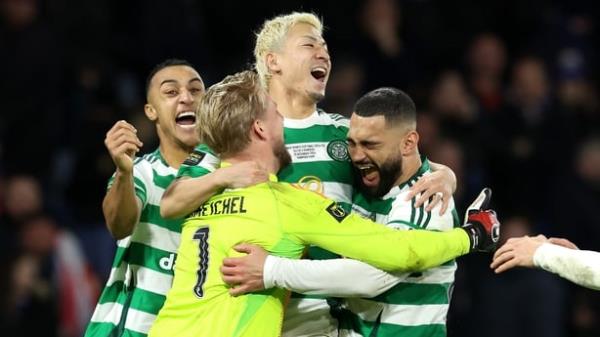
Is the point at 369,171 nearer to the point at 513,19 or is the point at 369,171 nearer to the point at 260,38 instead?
the point at 260,38

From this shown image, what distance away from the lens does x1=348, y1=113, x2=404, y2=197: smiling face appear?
5.11 metres

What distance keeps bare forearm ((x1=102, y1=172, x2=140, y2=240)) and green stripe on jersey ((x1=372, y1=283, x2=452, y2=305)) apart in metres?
1.03

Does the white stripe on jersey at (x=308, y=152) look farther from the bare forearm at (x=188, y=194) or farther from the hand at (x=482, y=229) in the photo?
the hand at (x=482, y=229)

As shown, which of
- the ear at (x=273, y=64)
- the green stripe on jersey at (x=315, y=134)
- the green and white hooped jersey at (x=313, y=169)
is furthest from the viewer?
the ear at (x=273, y=64)

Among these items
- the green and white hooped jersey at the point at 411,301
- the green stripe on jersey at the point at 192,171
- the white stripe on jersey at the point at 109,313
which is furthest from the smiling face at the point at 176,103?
the green and white hooped jersey at the point at 411,301

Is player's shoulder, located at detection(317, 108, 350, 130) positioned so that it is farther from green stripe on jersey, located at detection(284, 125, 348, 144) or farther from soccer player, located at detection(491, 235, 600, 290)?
soccer player, located at detection(491, 235, 600, 290)

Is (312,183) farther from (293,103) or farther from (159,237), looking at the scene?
(159,237)

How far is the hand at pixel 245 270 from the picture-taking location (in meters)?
4.55

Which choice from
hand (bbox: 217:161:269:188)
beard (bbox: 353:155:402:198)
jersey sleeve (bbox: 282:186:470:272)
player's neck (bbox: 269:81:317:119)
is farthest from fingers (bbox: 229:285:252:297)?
player's neck (bbox: 269:81:317:119)

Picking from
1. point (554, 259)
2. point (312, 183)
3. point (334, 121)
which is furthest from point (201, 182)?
point (554, 259)

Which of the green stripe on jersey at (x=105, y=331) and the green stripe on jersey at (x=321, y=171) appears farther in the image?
the green stripe on jersey at (x=105, y=331)

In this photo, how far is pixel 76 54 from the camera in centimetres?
949

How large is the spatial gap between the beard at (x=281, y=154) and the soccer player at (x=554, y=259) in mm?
864

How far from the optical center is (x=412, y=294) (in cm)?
497
